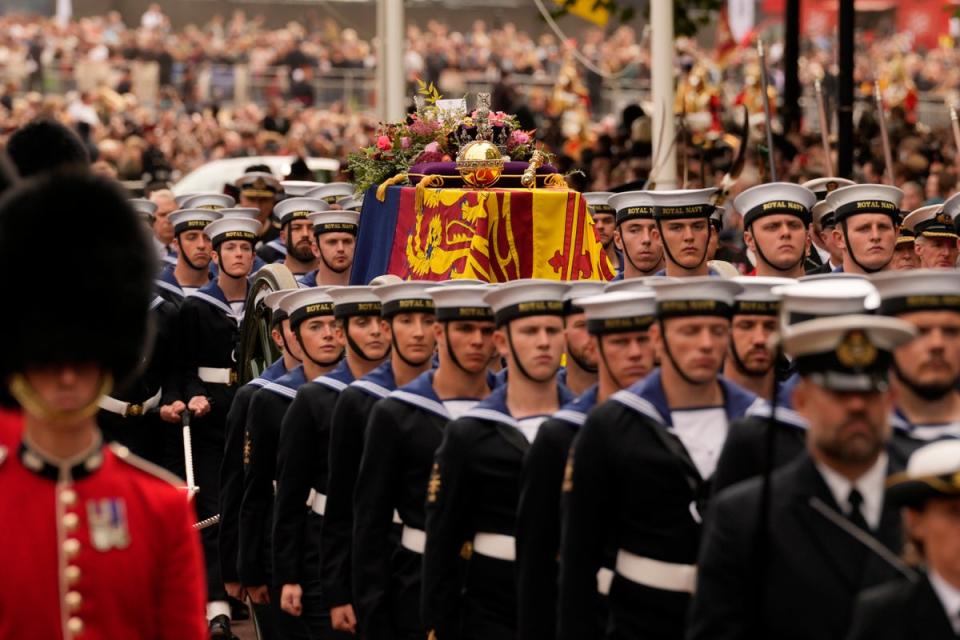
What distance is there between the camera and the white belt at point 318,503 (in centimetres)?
1002

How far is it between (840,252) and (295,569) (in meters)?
2.95

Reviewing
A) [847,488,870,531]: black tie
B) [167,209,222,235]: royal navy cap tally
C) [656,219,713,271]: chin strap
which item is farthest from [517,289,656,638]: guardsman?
[167,209,222,235]: royal navy cap tally

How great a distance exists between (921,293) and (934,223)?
464 centimetres

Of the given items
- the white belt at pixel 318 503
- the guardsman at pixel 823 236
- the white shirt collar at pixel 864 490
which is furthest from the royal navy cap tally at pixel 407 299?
the white shirt collar at pixel 864 490

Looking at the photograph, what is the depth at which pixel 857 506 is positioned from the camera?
18.8 feet

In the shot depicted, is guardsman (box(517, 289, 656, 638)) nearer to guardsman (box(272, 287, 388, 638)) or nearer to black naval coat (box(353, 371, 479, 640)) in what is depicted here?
black naval coat (box(353, 371, 479, 640))

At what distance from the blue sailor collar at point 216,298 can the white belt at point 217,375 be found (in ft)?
1.00

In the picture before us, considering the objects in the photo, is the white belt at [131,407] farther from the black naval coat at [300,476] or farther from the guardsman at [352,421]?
the guardsman at [352,421]

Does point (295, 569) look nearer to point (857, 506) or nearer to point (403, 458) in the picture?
point (403, 458)

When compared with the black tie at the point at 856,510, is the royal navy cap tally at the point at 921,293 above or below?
above

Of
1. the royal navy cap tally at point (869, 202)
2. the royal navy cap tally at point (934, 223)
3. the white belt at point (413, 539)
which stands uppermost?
the royal navy cap tally at point (869, 202)

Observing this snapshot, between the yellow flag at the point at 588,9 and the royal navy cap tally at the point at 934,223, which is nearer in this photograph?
the royal navy cap tally at the point at 934,223

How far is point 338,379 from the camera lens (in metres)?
10.2

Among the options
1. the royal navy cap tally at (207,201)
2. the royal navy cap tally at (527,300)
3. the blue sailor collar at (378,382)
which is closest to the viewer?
the royal navy cap tally at (527,300)
